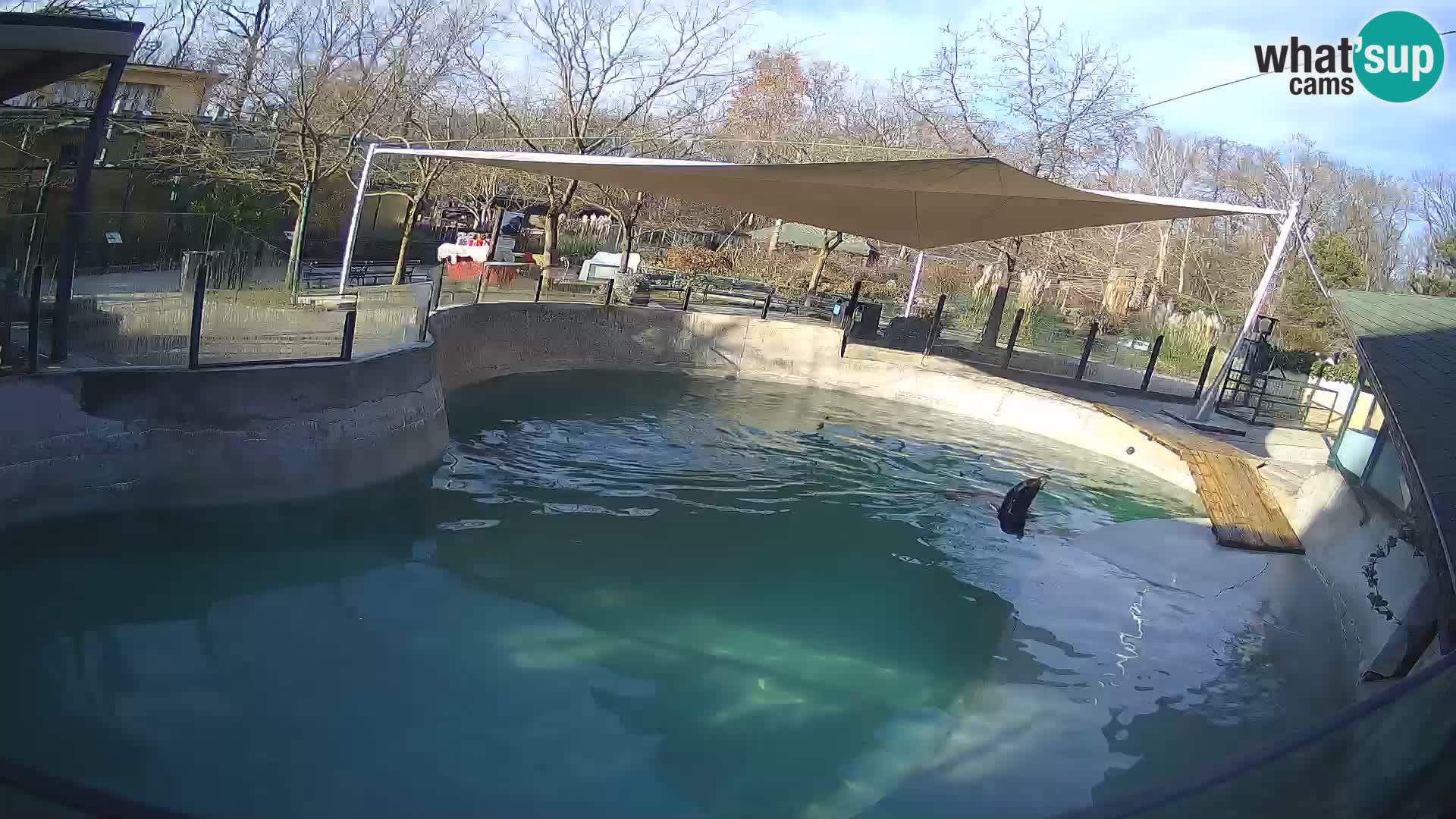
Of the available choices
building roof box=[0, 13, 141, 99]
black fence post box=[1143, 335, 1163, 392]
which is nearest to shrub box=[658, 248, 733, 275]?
black fence post box=[1143, 335, 1163, 392]

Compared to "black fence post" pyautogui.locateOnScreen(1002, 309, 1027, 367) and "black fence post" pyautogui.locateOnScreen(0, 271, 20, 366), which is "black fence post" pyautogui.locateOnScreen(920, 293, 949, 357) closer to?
"black fence post" pyautogui.locateOnScreen(1002, 309, 1027, 367)

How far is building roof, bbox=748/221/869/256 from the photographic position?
3375cm

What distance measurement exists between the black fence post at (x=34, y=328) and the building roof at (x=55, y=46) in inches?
57.3

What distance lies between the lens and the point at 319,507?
8727 mm

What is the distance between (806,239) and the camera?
3475 centimetres

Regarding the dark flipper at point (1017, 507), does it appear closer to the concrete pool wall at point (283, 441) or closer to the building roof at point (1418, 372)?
the concrete pool wall at point (283, 441)

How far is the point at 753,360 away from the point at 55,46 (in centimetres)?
1291

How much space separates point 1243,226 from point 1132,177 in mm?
5205

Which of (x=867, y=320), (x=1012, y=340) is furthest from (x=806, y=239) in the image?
(x=1012, y=340)

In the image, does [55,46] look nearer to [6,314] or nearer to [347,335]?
[6,314]

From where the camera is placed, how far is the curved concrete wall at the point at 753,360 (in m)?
14.5

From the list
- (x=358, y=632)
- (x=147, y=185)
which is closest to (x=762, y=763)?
(x=358, y=632)

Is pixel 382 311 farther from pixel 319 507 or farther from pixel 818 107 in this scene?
pixel 818 107

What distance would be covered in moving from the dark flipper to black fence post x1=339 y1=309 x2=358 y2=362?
21.9ft
